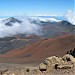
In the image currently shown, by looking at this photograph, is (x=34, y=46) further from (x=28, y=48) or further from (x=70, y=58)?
(x=70, y=58)

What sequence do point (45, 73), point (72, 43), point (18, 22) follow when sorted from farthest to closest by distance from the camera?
point (18, 22) < point (72, 43) < point (45, 73)

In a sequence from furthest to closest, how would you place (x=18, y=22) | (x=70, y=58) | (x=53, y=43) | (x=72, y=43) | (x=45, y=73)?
1. (x=18, y=22)
2. (x=53, y=43)
3. (x=72, y=43)
4. (x=70, y=58)
5. (x=45, y=73)

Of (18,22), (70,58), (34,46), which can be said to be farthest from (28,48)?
(18,22)

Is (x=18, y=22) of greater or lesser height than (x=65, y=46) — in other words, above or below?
above

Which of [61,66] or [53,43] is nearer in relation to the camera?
[61,66]

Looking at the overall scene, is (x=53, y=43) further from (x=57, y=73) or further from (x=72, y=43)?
(x=57, y=73)

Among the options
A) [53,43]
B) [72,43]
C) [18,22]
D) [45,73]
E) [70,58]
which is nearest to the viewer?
[45,73]

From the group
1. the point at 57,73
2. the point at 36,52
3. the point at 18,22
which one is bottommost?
the point at 57,73

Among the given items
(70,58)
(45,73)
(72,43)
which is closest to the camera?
(45,73)

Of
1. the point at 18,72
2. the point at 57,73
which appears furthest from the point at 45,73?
the point at 18,72
